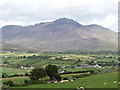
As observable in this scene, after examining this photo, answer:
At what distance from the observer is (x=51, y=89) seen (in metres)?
72.1

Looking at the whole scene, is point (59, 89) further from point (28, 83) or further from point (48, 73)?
point (48, 73)

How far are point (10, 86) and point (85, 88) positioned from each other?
28.7 metres

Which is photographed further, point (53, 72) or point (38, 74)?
point (38, 74)

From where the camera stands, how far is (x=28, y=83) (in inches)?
3526

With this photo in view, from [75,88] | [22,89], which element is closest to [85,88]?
[75,88]

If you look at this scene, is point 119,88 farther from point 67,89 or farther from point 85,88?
point 67,89

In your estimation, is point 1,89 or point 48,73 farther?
point 48,73

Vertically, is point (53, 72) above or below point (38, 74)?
above

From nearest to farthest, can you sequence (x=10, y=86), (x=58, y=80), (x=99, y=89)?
1. (x=99, y=89)
2. (x=10, y=86)
3. (x=58, y=80)

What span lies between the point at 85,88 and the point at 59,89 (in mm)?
8088

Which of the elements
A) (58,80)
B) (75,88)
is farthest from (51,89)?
(58,80)

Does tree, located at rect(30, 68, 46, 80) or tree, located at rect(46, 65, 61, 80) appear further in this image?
tree, located at rect(46, 65, 61, 80)

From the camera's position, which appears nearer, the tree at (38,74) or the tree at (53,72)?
the tree at (38,74)

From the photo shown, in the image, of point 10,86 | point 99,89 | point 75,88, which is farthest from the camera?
point 10,86
